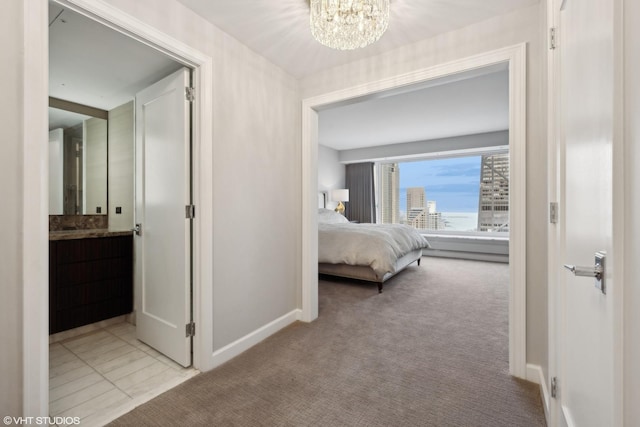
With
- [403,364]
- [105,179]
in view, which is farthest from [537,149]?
[105,179]

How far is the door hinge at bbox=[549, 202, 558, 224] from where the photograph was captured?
1316 mm

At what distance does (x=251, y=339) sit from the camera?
7.32 feet

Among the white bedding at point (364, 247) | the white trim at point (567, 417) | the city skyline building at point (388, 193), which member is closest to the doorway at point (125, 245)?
the white trim at point (567, 417)

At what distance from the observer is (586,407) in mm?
899

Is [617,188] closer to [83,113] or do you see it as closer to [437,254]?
[83,113]

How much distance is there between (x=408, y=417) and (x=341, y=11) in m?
2.28

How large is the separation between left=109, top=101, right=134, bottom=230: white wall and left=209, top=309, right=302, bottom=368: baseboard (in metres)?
1.86

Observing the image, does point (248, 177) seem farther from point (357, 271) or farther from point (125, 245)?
point (357, 271)

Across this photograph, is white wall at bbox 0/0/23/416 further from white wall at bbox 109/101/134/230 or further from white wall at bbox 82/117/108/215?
white wall at bbox 82/117/108/215

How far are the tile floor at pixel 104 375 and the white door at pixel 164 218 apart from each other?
11 cm

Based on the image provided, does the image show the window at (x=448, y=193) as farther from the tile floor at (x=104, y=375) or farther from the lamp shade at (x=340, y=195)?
the tile floor at (x=104, y=375)

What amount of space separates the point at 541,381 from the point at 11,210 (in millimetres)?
2868

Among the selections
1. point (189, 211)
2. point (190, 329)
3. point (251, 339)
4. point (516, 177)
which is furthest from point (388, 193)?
point (190, 329)

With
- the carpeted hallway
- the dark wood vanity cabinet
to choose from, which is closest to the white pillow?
the carpeted hallway
